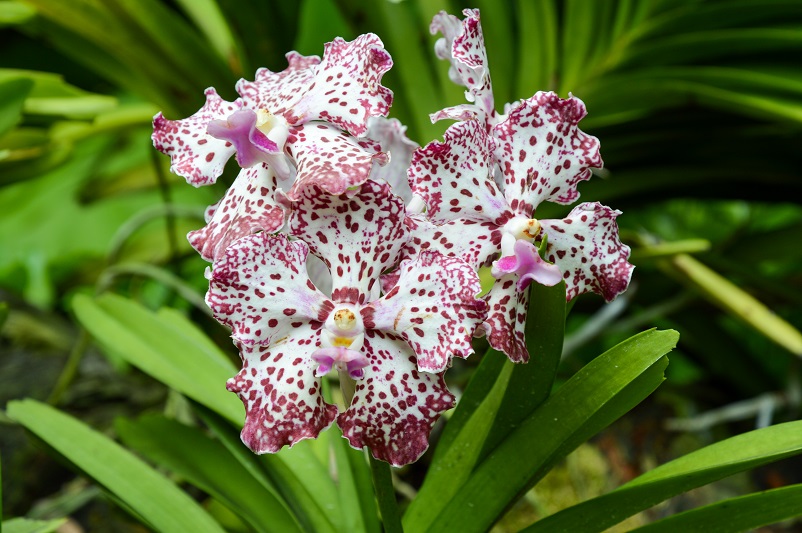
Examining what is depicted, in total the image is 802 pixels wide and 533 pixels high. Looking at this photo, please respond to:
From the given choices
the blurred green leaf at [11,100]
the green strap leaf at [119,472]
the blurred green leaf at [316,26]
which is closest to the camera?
the green strap leaf at [119,472]

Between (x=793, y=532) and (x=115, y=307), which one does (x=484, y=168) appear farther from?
(x=793, y=532)

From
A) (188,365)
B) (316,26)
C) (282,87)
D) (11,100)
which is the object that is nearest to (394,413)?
(282,87)

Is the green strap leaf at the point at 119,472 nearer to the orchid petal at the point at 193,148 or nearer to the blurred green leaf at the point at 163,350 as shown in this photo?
the blurred green leaf at the point at 163,350

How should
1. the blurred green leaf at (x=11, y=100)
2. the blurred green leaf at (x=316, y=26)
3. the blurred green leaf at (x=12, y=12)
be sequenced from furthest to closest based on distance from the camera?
the blurred green leaf at (x=316, y=26) → the blurred green leaf at (x=12, y=12) → the blurred green leaf at (x=11, y=100)

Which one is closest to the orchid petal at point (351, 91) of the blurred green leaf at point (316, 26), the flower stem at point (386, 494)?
the flower stem at point (386, 494)

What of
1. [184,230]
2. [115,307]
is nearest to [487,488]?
[115,307]

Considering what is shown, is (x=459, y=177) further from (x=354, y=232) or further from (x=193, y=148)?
(x=193, y=148)

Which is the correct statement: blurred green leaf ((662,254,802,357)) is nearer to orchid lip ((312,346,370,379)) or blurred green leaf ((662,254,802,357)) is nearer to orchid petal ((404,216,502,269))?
orchid petal ((404,216,502,269))

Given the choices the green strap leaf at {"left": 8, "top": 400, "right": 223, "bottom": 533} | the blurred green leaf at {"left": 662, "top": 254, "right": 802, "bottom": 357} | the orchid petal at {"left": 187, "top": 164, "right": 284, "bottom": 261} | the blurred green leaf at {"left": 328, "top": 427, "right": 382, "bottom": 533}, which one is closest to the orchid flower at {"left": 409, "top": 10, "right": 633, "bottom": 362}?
the orchid petal at {"left": 187, "top": 164, "right": 284, "bottom": 261}
